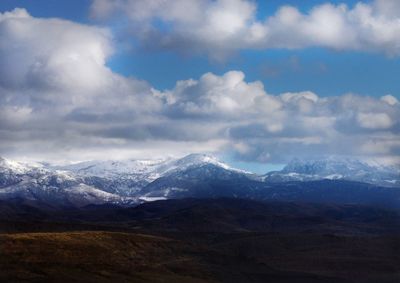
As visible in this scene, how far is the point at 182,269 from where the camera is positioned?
164875 millimetres

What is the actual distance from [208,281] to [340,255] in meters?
57.7

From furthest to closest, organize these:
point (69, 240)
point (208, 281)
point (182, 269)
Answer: point (69, 240) < point (182, 269) < point (208, 281)

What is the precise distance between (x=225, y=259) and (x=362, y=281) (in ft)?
121

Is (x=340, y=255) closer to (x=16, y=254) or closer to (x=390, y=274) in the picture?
(x=390, y=274)

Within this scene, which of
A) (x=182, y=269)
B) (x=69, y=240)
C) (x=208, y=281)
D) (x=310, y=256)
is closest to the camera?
(x=208, y=281)

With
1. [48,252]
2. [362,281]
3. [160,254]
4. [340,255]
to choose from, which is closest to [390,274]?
[362,281]

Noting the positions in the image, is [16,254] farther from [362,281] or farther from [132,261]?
[362,281]

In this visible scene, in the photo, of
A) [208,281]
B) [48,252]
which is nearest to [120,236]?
[48,252]

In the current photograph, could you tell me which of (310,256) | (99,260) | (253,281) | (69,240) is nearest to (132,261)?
(99,260)

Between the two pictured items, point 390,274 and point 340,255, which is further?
point 340,255

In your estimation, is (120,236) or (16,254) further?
(120,236)

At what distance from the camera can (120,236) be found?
192m

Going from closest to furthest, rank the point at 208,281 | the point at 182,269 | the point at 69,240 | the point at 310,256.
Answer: the point at 208,281 < the point at 182,269 < the point at 69,240 < the point at 310,256

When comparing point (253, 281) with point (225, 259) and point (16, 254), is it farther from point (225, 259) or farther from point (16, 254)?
point (16, 254)
